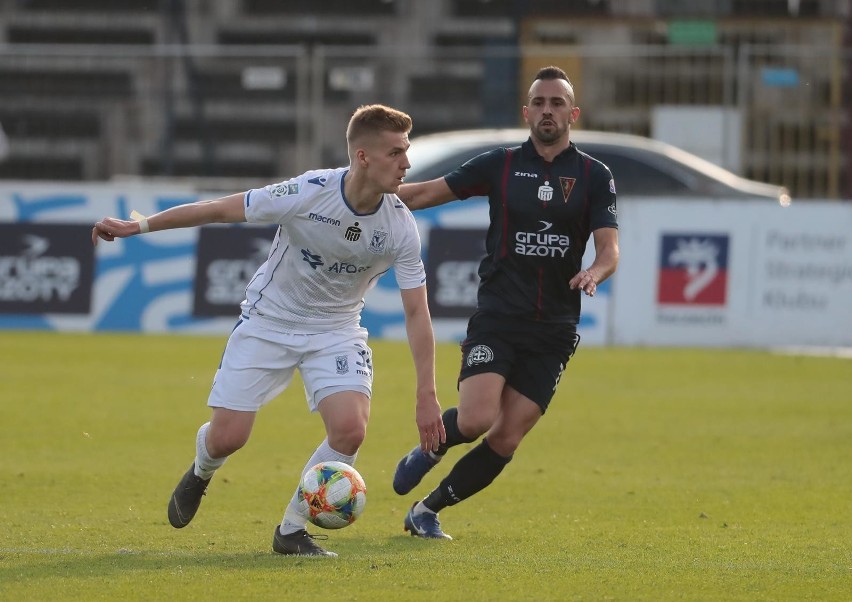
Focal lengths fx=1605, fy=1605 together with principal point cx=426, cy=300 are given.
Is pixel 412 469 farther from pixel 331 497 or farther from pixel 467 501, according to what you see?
pixel 331 497

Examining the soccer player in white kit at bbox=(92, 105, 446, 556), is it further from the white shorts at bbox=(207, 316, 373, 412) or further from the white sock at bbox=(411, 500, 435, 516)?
the white sock at bbox=(411, 500, 435, 516)

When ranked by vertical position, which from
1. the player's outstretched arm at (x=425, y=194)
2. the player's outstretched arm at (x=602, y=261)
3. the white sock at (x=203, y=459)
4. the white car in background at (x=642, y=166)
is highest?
the white car in background at (x=642, y=166)

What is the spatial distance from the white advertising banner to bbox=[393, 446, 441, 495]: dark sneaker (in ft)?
34.6

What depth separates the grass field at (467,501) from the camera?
21.5 ft

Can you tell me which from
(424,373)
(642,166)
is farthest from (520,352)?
(642,166)

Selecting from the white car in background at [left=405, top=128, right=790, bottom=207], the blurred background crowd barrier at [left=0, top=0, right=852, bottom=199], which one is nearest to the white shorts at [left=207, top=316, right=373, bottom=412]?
the white car in background at [left=405, top=128, right=790, bottom=207]

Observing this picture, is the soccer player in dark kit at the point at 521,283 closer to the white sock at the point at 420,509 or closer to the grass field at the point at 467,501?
the white sock at the point at 420,509

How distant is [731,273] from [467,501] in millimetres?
10026

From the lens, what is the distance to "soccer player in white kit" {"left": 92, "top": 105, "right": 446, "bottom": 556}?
23.1 feet

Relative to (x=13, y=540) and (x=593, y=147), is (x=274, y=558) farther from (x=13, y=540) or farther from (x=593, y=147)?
(x=593, y=147)

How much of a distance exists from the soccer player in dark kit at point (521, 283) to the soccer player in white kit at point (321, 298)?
0.73 meters

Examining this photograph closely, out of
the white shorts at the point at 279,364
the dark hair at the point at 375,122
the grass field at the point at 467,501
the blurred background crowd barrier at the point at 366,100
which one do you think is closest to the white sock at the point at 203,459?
the white shorts at the point at 279,364

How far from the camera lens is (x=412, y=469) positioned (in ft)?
26.8

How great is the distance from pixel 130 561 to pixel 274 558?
2.04ft
